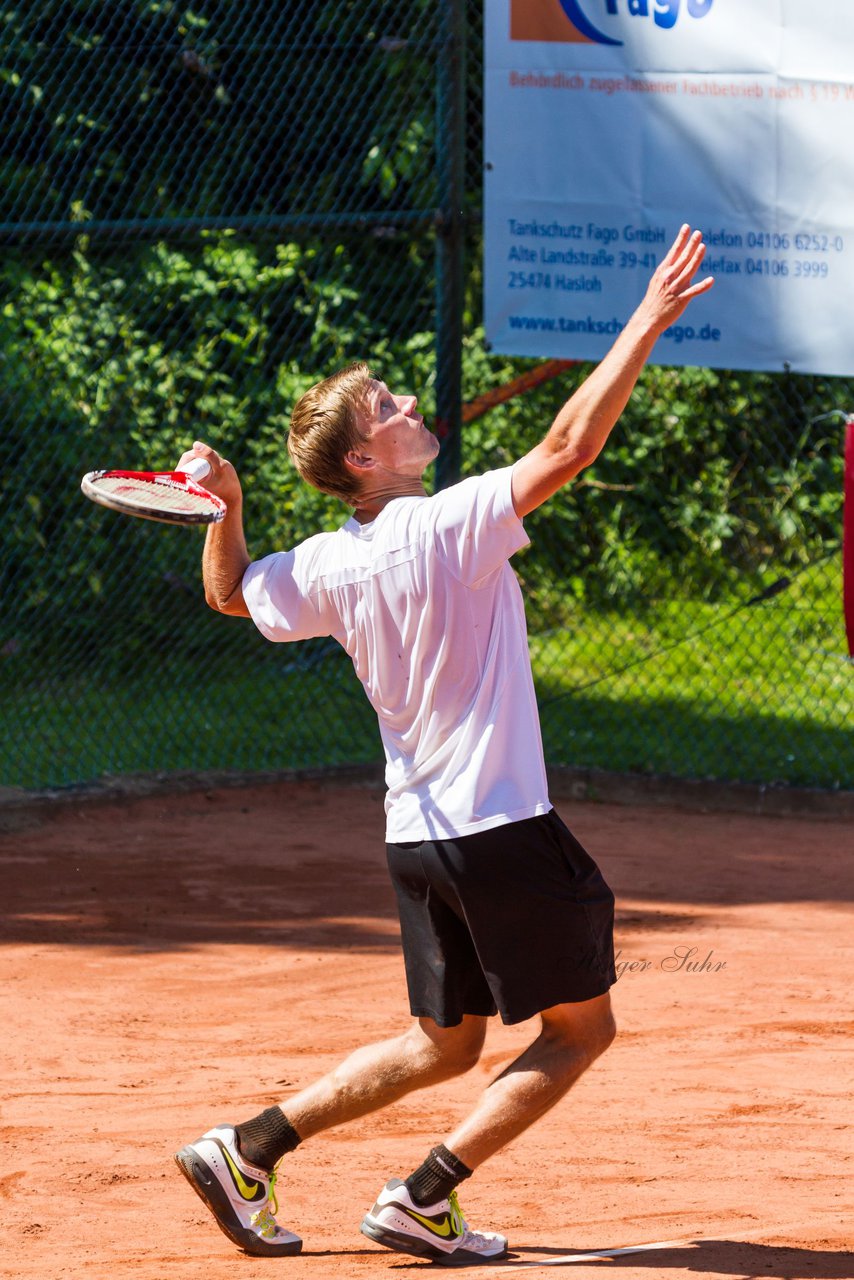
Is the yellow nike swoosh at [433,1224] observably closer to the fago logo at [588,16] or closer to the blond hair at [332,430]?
the blond hair at [332,430]

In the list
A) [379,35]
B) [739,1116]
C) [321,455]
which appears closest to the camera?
[321,455]

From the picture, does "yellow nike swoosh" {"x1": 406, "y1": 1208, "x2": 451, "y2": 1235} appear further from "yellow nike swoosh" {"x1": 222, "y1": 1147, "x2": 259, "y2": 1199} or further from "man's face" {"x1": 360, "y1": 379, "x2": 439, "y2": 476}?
"man's face" {"x1": 360, "y1": 379, "x2": 439, "y2": 476}

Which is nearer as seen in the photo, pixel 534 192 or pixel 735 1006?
pixel 735 1006

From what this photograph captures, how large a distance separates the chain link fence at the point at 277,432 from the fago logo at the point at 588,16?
946mm

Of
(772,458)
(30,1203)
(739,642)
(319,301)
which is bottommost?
(30,1203)

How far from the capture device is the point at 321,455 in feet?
12.1

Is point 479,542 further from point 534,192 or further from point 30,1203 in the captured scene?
point 534,192

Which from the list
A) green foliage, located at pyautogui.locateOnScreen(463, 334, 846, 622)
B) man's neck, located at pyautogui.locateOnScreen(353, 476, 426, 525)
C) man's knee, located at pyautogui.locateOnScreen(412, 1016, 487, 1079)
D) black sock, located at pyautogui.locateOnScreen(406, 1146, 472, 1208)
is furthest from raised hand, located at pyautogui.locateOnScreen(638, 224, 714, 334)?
green foliage, located at pyautogui.locateOnScreen(463, 334, 846, 622)

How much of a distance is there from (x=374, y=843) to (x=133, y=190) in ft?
16.5

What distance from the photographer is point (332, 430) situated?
3.66 meters

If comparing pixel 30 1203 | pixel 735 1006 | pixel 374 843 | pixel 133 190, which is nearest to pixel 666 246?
pixel 374 843

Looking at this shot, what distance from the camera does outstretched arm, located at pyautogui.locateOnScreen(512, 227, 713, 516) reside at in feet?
10.8

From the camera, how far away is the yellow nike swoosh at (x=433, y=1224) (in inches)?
143

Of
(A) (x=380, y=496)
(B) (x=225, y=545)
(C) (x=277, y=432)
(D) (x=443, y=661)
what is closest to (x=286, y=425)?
(C) (x=277, y=432)
